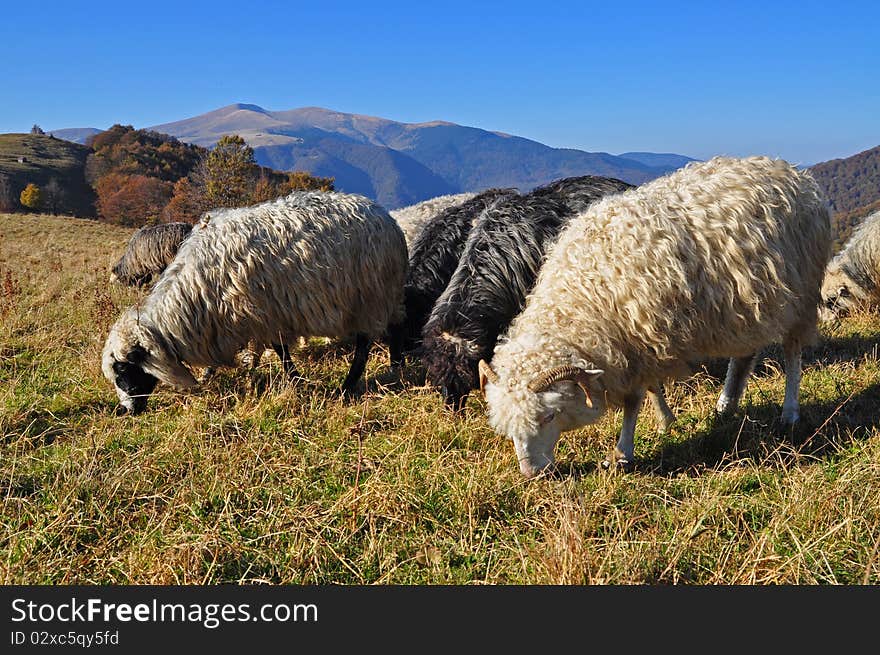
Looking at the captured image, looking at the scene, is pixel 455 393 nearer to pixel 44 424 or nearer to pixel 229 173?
pixel 44 424

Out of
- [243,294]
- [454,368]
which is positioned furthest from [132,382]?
[454,368]

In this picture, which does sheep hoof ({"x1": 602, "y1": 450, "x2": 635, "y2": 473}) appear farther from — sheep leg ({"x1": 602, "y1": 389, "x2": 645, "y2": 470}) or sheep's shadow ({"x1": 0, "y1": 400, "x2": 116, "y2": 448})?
sheep's shadow ({"x1": 0, "y1": 400, "x2": 116, "y2": 448})

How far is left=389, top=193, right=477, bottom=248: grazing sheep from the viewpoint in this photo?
31.3 feet

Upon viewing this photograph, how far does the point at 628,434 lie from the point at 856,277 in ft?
24.7

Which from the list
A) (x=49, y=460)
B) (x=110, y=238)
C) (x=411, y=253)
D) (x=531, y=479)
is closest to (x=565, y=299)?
(x=531, y=479)

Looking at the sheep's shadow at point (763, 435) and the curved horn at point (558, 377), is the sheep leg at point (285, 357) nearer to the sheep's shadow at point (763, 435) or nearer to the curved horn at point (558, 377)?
the curved horn at point (558, 377)

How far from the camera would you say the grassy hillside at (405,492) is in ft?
11.2

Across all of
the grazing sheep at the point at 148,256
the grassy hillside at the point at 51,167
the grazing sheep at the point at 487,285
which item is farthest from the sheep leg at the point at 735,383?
the grassy hillside at the point at 51,167

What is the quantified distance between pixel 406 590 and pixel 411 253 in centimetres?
514

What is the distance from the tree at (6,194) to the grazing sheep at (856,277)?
62384 mm

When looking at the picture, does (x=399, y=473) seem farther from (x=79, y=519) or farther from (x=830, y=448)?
(x=830, y=448)

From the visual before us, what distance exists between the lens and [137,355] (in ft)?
19.9

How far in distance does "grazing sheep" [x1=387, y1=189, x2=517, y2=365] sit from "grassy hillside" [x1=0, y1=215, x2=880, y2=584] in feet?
3.64

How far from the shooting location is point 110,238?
24.1 meters
